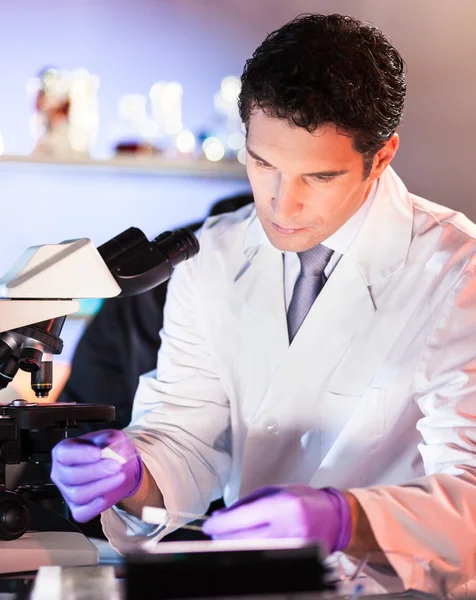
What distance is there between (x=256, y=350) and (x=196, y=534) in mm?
728

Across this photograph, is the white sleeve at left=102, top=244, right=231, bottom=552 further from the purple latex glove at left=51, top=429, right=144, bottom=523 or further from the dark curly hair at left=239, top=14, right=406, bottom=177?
the dark curly hair at left=239, top=14, right=406, bottom=177

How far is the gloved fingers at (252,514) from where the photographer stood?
3.40 feet

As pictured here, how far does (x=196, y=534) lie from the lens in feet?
3.29

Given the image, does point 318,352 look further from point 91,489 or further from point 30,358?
point 30,358

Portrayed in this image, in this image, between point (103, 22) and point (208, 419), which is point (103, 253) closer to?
point (208, 419)

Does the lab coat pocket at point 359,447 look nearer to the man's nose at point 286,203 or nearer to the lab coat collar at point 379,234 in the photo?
the lab coat collar at point 379,234

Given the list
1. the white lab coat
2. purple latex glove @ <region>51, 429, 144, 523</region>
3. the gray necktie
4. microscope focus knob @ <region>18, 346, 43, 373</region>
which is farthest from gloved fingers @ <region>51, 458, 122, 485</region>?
the gray necktie

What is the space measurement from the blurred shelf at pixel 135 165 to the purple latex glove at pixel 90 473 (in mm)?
1257

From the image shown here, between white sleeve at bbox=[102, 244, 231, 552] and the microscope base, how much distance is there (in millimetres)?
368

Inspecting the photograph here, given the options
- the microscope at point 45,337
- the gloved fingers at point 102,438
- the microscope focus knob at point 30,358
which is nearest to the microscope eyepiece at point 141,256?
the microscope at point 45,337

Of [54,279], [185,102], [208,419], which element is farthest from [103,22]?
Result: [54,279]

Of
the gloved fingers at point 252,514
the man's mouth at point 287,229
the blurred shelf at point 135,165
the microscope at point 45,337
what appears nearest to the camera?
the gloved fingers at point 252,514

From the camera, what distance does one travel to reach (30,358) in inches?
45.5

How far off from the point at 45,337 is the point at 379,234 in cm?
75
